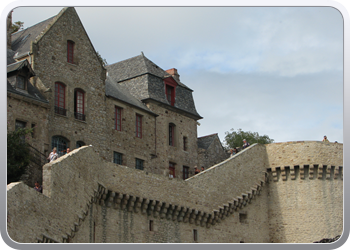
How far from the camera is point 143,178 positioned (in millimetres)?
28625

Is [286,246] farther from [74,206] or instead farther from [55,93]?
[55,93]

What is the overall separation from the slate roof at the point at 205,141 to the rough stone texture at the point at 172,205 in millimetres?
7437

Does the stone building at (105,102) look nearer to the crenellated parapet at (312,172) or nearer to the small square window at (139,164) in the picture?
the small square window at (139,164)

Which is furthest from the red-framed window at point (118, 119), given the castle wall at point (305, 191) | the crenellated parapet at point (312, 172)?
the crenellated parapet at point (312, 172)

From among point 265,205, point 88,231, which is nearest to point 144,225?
point 88,231

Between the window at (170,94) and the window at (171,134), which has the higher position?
the window at (170,94)

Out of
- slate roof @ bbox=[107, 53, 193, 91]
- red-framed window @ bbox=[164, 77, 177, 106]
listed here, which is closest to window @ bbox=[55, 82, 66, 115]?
slate roof @ bbox=[107, 53, 193, 91]

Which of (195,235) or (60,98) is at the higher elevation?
(60,98)

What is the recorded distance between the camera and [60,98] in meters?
31.8

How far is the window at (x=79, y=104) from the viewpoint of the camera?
32562 mm

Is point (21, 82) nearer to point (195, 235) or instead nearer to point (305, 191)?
point (195, 235)

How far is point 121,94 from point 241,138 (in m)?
18.8

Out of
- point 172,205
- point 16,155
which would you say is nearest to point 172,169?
point 172,205

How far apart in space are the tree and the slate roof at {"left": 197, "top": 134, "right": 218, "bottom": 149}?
939 centimetres
